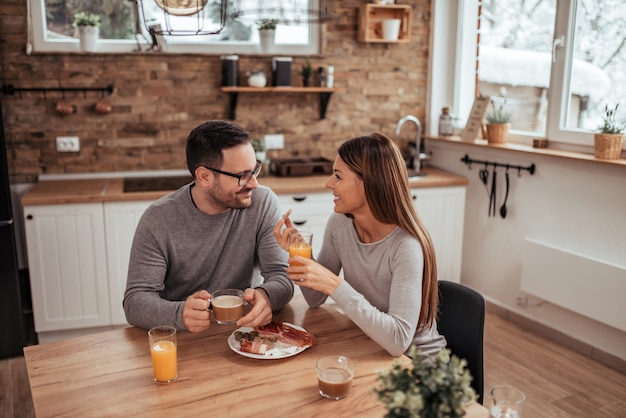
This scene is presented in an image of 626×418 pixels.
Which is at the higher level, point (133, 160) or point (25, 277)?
point (133, 160)

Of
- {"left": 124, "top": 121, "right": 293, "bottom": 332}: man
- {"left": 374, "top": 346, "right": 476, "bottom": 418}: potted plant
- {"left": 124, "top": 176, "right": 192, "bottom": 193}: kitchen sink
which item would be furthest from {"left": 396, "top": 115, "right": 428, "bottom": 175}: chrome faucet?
{"left": 374, "top": 346, "right": 476, "bottom": 418}: potted plant

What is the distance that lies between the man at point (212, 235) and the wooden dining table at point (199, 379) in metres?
0.18

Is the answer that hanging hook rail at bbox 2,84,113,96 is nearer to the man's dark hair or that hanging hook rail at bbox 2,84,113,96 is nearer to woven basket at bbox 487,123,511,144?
the man's dark hair

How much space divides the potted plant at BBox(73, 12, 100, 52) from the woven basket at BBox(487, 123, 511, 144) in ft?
8.19

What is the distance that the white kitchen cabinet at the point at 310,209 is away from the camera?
3.51 meters

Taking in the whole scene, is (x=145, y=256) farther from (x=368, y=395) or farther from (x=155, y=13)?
(x=155, y=13)

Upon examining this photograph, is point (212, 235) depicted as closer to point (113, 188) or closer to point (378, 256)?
point (378, 256)

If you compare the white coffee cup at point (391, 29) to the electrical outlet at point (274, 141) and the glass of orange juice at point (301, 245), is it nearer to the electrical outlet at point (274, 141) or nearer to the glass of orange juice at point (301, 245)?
the electrical outlet at point (274, 141)

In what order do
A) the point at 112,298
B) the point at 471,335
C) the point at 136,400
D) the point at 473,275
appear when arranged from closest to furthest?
the point at 136,400, the point at 471,335, the point at 112,298, the point at 473,275

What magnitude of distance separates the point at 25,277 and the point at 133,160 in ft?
3.23

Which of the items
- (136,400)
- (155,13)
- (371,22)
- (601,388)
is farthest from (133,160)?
(601,388)

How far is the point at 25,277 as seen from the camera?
12.1 ft

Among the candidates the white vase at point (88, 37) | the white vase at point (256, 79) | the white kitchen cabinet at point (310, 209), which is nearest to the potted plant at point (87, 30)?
the white vase at point (88, 37)

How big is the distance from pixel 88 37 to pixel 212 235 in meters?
2.18
